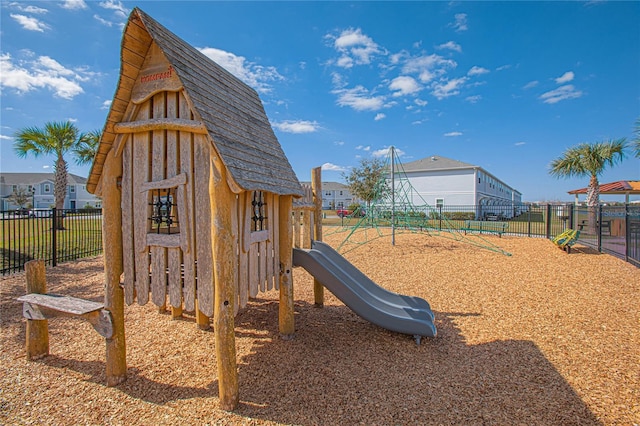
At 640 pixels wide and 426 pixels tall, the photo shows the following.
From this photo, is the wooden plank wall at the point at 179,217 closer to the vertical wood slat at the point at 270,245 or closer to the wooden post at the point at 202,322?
the vertical wood slat at the point at 270,245

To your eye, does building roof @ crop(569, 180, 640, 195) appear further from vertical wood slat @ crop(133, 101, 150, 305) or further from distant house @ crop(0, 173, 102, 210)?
distant house @ crop(0, 173, 102, 210)

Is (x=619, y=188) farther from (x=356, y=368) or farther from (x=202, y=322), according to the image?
(x=202, y=322)

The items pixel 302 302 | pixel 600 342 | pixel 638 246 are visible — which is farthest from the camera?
pixel 638 246

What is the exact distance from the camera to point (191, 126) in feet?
9.97

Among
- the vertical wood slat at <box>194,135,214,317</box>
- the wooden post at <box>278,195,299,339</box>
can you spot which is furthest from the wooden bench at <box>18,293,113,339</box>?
the wooden post at <box>278,195,299,339</box>

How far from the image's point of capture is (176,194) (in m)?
3.30

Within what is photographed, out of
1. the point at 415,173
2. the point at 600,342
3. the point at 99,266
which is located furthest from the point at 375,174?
the point at 600,342

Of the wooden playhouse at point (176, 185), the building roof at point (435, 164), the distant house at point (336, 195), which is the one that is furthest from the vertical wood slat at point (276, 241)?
the distant house at point (336, 195)

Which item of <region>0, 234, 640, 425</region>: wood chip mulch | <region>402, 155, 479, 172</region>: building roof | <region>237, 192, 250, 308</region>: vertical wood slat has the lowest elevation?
<region>0, 234, 640, 425</region>: wood chip mulch

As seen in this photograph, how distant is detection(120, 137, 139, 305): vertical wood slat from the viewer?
11.0 feet

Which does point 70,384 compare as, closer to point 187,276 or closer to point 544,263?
point 187,276

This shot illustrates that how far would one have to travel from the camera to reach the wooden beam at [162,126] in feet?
9.95

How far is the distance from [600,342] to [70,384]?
21.6 feet

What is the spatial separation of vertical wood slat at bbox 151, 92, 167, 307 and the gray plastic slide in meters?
1.85
